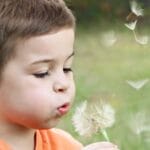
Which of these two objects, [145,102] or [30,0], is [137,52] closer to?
[145,102]

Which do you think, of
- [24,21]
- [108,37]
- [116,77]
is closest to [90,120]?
[24,21]

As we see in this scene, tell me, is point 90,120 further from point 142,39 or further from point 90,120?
point 142,39

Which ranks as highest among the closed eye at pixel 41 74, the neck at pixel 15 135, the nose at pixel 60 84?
the closed eye at pixel 41 74

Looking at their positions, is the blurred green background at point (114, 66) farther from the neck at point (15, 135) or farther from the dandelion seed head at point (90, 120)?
the neck at point (15, 135)

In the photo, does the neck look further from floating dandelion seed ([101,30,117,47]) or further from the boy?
floating dandelion seed ([101,30,117,47])

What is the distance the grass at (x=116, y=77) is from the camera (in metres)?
3.66

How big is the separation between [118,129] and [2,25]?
1.66m

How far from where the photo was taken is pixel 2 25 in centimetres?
216

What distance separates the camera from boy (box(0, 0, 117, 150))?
6.97 ft

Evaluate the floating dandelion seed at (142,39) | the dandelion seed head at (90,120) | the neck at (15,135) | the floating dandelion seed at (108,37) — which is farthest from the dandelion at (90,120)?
the floating dandelion seed at (108,37)

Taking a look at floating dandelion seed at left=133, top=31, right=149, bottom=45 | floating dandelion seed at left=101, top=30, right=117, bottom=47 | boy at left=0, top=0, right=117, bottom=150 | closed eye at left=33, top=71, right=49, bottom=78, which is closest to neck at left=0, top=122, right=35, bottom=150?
boy at left=0, top=0, right=117, bottom=150

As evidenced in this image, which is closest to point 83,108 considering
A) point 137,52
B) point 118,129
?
point 118,129

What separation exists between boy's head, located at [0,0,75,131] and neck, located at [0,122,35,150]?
0.10 feet

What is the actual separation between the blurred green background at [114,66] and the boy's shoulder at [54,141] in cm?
104
